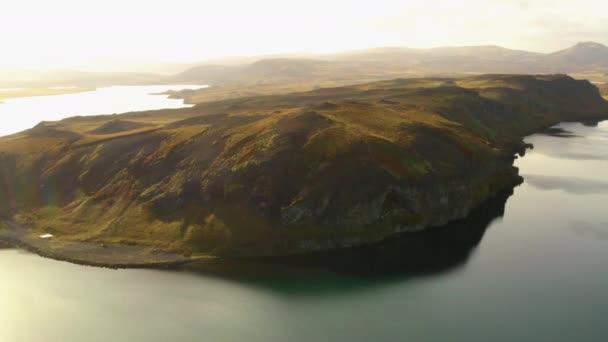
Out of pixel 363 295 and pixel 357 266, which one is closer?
pixel 363 295

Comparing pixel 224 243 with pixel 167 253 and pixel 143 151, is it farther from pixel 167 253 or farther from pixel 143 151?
pixel 143 151

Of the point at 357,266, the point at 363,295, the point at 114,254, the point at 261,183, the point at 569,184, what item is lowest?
the point at 363,295

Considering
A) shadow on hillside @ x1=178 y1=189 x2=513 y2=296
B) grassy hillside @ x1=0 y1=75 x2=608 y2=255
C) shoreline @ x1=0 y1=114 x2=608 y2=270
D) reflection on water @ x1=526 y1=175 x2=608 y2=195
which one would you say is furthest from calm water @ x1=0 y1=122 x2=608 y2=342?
reflection on water @ x1=526 y1=175 x2=608 y2=195

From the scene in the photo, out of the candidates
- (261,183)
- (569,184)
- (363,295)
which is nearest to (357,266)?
(363,295)

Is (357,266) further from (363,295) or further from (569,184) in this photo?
(569,184)

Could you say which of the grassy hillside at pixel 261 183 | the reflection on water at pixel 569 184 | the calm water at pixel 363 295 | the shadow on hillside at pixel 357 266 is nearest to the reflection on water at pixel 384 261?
the shadow on hillside at pixel 357 266

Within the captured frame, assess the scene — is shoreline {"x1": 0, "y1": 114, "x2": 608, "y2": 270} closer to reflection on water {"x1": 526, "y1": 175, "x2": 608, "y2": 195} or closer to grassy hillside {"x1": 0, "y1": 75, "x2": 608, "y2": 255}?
grassy hillside {"x1": 0, "y1": 75, "x2": 608, "y2": 255}
